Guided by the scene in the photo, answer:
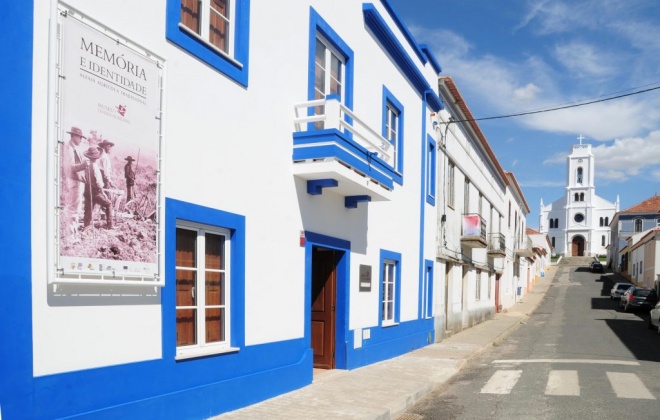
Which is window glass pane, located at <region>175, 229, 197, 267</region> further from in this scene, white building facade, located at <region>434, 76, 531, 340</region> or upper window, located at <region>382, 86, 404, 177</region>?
white building facade, located at <region>434, 76, 531, 340</region>

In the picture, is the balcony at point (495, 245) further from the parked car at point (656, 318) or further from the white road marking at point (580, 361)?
the white road marking at point (580, 361)

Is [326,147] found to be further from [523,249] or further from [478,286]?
[523,249]

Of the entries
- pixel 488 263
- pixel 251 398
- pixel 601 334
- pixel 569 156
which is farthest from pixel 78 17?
pixel 569 156

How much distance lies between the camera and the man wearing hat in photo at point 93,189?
487 centimetres

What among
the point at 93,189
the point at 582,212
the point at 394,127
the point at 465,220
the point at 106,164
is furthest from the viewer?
the point at 582,212

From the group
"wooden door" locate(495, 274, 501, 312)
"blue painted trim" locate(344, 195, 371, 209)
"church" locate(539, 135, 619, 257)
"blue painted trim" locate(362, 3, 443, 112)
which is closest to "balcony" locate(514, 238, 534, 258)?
"wooden door" locate(495, 274, 501, 312)

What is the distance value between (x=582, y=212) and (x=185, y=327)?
94574 mm

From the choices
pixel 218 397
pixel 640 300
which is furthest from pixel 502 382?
pixel 640 300

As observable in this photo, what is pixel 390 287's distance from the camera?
12.8 metres

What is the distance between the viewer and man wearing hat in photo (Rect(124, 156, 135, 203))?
17.4 feet

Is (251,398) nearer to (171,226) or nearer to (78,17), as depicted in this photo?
(171,226)

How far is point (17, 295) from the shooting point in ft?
14.0

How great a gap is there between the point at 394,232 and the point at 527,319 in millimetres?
15516

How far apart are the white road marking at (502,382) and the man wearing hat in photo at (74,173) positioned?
22.7 ft
